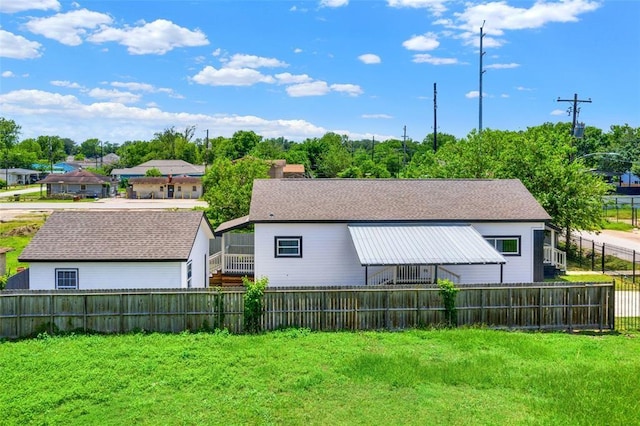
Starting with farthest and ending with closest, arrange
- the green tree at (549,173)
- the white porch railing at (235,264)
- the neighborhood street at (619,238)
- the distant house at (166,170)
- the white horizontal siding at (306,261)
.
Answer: the distant house at (166,170) → the neighborhood street at (619,238) → the green tree at (549,173) → the white porch railing at (235,264) → the white horizontal siding at (306,261)

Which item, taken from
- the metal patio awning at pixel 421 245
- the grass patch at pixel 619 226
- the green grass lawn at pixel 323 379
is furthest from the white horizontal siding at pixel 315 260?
the grass patch at pixel 619 226

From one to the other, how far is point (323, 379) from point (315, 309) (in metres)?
3.97

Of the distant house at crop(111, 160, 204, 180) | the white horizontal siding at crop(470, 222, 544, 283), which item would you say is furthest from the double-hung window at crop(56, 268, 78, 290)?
the distant house at crop(111, 160, 204, 180)

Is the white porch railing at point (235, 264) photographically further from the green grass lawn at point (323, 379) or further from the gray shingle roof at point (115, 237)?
the green grass lawn at point (323, 379)

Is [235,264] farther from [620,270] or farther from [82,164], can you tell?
[82,164]

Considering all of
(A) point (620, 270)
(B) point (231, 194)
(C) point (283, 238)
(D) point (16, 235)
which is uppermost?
(B) point (231, 194)

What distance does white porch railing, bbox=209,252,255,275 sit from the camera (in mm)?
23844

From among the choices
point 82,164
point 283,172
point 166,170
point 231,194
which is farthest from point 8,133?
point 231,194

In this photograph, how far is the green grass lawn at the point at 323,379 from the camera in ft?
31.5

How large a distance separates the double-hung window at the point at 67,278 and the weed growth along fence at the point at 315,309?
260cm

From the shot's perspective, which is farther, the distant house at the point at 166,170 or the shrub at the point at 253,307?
the distant house at the point at 166,170

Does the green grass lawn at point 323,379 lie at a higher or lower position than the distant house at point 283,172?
lower

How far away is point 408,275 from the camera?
2031cm

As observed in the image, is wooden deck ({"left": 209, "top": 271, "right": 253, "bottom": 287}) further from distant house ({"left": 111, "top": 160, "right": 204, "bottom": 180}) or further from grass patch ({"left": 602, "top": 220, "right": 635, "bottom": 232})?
distant house ({"left": 111, "top": 160, "right": 204, "bottom": 180})
